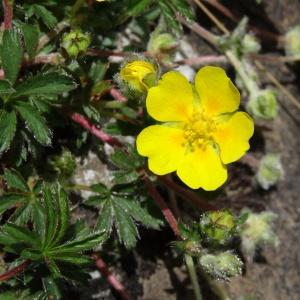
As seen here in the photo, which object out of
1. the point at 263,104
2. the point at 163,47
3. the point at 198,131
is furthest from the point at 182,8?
the point at 263,104

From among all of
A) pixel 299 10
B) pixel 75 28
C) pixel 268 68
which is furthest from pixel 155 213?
pixel 299 10

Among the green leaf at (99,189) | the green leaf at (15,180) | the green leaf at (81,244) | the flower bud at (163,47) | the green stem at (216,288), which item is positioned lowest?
the green stem at (216,288)

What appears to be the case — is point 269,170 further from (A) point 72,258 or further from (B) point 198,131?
(A) point 72,258

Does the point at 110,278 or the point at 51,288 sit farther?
the point at 110,278

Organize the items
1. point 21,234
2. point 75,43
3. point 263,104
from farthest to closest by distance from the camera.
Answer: point 263,104 < point 75,43 < point 21,234

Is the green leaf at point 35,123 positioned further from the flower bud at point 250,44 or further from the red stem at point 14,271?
the flower bud at point 250,44

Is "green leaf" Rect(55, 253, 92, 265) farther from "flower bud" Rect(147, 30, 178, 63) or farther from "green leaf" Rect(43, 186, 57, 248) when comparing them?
"flower bud" Rect(147, 30, 178, 63)

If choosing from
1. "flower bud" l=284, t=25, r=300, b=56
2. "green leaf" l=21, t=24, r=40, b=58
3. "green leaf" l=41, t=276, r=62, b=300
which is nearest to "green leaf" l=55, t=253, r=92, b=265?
"green leaf" l=41, t=276, r=62, b=300

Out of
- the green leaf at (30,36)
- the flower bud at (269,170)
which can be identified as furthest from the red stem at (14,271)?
the flower bud at (269,170)
